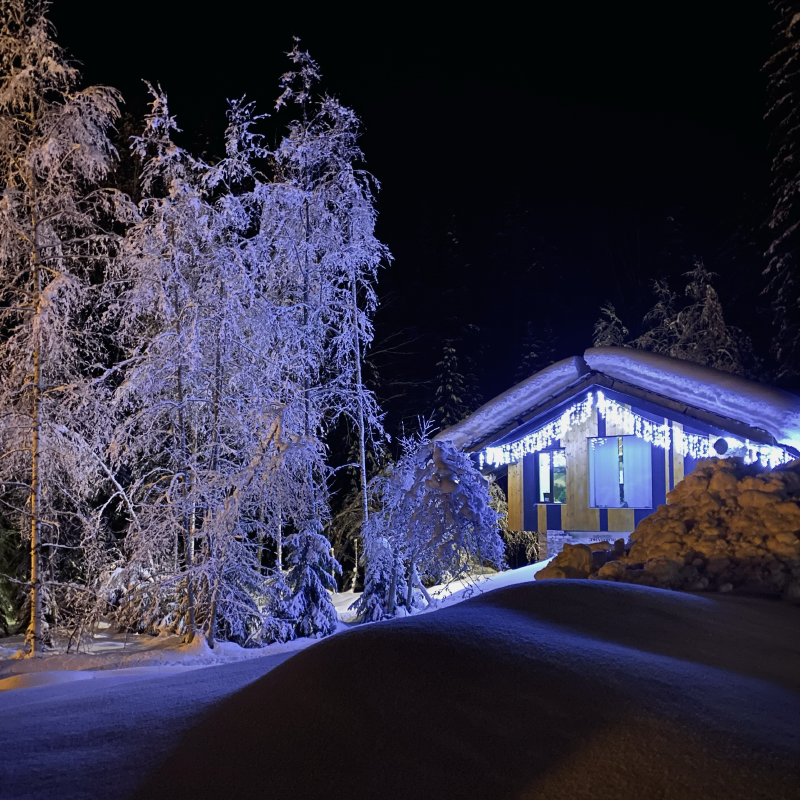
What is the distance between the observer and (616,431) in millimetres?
15234

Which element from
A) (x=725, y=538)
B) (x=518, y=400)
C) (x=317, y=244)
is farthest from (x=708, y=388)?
(x=317, y=244)

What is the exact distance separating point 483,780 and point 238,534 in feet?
29.8

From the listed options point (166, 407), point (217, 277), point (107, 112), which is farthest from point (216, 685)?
point (107, 112)

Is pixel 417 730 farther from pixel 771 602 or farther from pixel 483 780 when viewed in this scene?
pixel 771 602

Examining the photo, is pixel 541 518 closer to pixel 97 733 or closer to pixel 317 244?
pixel 317 244

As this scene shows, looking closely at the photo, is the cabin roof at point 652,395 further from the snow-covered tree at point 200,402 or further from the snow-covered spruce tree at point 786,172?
the snow-covered spruce tree at point 786,172

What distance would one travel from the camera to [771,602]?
28.3 ft

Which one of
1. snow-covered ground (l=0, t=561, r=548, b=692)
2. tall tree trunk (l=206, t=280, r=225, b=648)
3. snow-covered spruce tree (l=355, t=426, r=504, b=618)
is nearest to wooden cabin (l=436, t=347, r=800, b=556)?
snow-covered ground (l=0, t=561, r=548, b=692)

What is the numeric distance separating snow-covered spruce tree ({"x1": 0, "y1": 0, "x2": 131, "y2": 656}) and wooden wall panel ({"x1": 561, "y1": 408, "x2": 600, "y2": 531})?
9.25 meters

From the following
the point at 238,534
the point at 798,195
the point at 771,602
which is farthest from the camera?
the point at 798,195

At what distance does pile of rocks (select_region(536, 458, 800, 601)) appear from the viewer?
9094 mm

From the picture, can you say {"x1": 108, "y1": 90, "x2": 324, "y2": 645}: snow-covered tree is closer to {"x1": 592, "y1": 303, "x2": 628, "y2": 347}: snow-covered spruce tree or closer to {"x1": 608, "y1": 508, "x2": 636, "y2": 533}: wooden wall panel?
{"x1": 608, "y1": 508, "x2": 636, "y2": 533}: wooden wall panel

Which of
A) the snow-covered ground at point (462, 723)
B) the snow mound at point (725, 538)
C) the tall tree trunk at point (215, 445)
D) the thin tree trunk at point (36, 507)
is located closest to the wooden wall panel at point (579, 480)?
the snow mound at point (725, 538)

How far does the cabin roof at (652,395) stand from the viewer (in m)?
12.4
